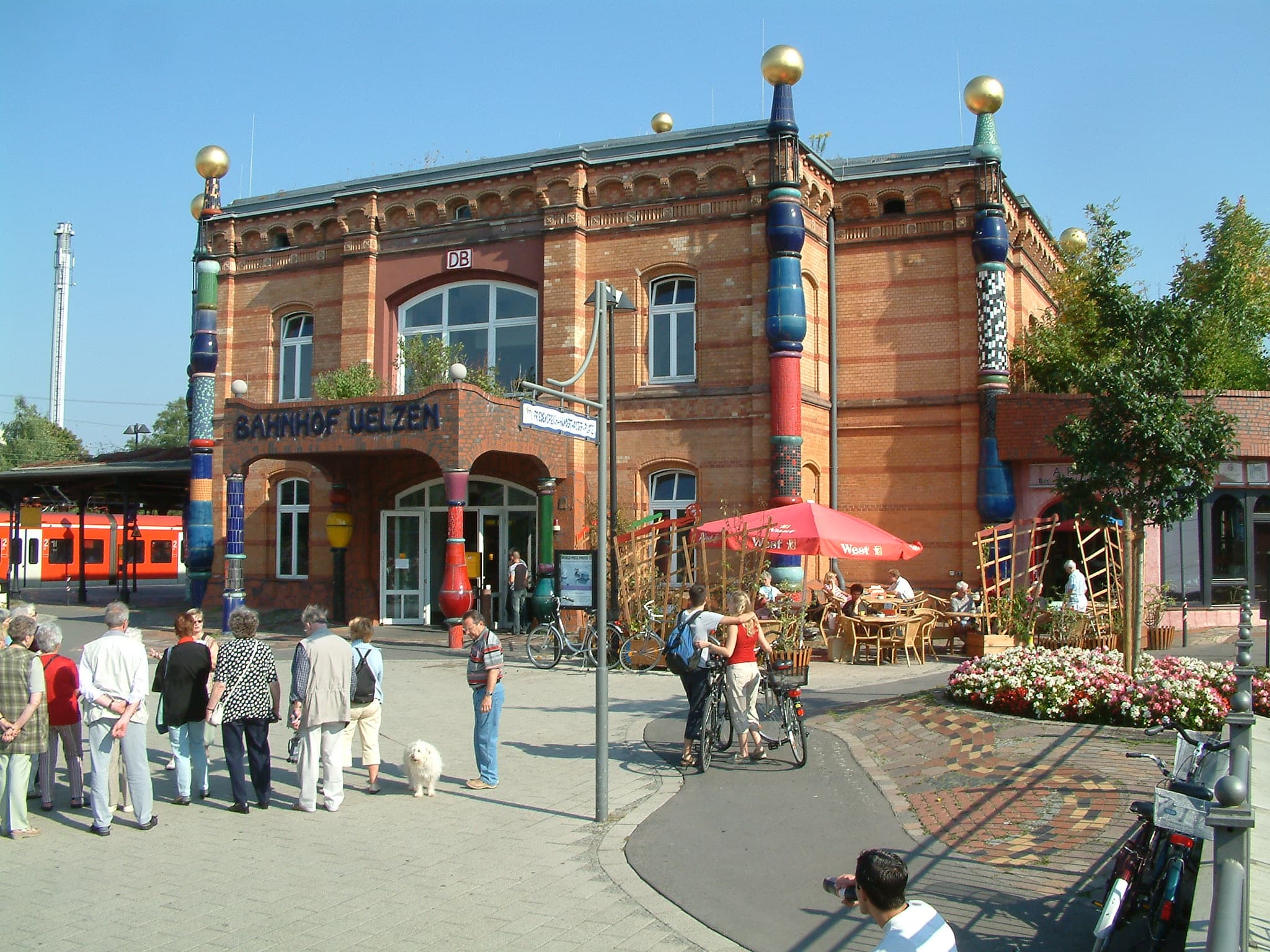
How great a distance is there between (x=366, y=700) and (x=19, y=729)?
2.45 meters

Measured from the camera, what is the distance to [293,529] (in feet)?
78.2

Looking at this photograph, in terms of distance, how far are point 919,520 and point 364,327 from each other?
39.8 ft

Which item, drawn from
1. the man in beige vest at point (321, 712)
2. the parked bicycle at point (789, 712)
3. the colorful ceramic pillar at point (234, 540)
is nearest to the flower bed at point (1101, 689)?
the parked bicycle at point (789, 712)

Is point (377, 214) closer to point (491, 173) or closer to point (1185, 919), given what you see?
point (491, 173)

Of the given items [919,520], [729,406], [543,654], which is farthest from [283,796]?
[919,520]

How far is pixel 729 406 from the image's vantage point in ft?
66.3

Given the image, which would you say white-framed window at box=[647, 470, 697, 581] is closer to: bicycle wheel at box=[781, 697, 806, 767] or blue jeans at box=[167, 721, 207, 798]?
bicycle wheel at box=[781, 697, 806, 767]

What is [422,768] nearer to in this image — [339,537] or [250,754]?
[250,754]

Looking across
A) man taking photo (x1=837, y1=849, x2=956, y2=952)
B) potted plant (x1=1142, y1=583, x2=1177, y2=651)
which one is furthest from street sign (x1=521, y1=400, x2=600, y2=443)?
potted plant (x1=1142, y1=583, x2=1177, y2=651)

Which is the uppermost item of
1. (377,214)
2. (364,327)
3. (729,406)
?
(377,214)

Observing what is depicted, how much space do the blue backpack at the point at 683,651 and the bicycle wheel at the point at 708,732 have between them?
37cm

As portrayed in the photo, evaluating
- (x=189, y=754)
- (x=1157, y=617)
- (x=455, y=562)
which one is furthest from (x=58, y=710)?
(x=1157, y=617)

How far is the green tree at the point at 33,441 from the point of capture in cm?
6719

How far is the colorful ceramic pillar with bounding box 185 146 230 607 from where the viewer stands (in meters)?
24.0
